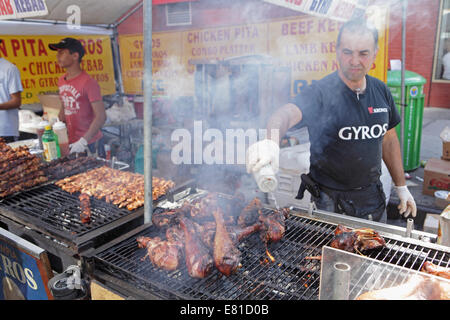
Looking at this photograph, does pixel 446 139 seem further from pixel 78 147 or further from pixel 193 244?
pixel 78 147

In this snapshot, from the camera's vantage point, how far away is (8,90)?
5672 mm

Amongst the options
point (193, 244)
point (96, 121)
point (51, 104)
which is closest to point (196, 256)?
point (193, 244)

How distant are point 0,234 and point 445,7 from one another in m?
12.0

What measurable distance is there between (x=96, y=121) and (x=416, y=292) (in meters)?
5.17

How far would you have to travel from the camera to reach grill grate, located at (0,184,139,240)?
2.58 m

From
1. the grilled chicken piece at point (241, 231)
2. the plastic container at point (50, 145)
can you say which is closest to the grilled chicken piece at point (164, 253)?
the grilled chicken piece at point (241, 231)

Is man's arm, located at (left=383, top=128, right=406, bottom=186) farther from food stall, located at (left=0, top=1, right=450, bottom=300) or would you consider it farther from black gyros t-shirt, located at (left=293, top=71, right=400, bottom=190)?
food stall, located at (left=0, top=1, right=450, bottom=300)

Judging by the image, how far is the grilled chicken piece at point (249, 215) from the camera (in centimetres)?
248

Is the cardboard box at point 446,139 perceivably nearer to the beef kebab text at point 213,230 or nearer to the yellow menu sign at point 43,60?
the beef kebab text at point 213,230

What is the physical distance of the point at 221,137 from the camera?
6.71m

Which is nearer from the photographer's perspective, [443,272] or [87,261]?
[443,272]

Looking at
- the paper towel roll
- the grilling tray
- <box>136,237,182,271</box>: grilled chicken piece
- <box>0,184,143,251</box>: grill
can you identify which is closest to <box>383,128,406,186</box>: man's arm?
the grilling tray
